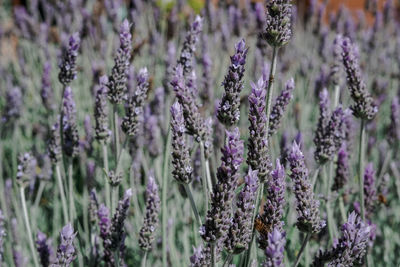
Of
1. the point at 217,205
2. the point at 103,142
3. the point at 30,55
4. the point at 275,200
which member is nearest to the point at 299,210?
the point at 275,200

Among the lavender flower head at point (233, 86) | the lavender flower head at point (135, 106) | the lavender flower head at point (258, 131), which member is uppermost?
the lavender flower head at point (135, 106)

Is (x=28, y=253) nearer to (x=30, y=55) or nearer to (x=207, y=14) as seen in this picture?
(x=207, y=14)

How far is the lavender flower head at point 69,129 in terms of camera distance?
69.7 inches

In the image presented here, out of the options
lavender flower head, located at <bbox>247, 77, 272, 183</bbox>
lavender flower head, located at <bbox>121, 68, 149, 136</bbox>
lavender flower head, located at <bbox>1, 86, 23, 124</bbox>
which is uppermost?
lavender flower head, located at <bbox>1, 86, 23, 124</bbox>

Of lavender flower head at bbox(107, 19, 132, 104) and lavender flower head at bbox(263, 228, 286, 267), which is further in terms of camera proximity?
lavender flower head at bbox(107, 19, 132, 104)

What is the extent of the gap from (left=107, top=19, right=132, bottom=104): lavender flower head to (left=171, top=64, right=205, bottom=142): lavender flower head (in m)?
0.23

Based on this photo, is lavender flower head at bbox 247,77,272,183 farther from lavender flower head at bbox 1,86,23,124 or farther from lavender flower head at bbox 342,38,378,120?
lavender flower head at bbox 1,86,23,124

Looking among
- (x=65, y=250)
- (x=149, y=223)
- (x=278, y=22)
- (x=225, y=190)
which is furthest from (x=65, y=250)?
(x=278, y=22)

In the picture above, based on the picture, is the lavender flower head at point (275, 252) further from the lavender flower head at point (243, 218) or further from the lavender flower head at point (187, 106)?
the lavender flower head at point (187, 106)

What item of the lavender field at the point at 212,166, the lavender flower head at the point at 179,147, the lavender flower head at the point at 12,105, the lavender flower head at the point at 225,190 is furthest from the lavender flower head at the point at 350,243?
the lavender flower head at the point at 12,105

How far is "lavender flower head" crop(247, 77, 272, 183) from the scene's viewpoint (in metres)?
1.15

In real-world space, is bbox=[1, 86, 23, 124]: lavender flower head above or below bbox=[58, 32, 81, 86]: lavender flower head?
above

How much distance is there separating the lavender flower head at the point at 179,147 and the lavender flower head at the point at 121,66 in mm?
338

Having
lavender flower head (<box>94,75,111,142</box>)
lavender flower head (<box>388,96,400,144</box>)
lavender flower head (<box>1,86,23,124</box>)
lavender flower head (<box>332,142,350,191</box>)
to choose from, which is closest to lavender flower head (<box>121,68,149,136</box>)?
lavender flower head (<box>94,75,111,142</box>)
